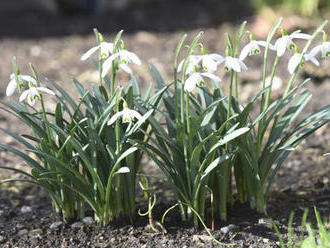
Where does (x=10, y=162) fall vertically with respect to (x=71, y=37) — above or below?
below

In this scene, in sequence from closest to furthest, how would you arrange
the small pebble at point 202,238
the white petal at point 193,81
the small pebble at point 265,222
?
1. the white petal at point 193,81
2. the small pebble at point 202,238
3. the small pebble at point 265,222

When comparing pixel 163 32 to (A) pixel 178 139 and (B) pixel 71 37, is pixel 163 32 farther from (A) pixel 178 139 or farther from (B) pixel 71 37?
(A) pixel 178 139

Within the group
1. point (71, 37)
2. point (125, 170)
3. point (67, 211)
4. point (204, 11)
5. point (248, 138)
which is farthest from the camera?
point (204, 11)

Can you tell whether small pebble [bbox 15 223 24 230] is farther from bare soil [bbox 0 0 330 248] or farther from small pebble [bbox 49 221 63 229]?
small pebble [bbox 49 221 63 229]

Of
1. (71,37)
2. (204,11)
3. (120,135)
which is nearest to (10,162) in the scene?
(120,135)

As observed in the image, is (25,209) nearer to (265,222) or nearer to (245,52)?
(265,222)

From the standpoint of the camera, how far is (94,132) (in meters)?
2.10

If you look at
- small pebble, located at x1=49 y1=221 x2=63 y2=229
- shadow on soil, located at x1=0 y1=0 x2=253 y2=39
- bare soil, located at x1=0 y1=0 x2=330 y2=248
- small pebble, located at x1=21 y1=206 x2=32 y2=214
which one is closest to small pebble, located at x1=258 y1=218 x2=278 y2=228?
bare soil, located at x1=0 y1=0 x2=330 y2=248

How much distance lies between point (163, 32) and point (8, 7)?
2296mm

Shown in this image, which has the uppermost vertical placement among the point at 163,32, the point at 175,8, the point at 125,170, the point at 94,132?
the point at 175,8

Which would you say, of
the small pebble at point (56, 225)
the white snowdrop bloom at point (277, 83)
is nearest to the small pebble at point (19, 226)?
the small pebble at point (56, 225)

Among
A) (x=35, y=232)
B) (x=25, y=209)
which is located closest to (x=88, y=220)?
(x=35, y=232)

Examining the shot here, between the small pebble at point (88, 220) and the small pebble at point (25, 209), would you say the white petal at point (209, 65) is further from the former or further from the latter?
the small pebble at point (25, 209)

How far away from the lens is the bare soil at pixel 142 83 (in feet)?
7.41
